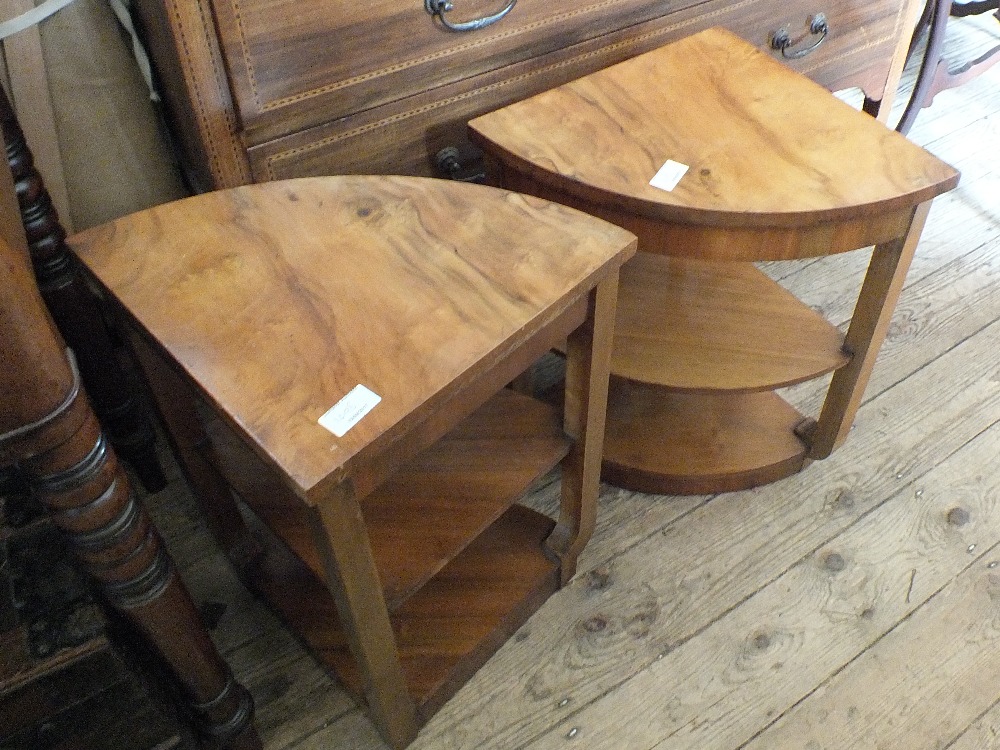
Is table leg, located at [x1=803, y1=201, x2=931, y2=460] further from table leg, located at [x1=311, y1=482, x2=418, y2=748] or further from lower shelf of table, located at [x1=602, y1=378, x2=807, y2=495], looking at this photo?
table leg, located at [x1=311, y1=482, x2=418, y2=748]

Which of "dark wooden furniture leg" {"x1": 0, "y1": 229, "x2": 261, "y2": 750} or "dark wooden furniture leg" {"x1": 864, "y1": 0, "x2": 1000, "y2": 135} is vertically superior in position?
"dark wooden furniture leg" {"x1": 0, "y1": 229, "x2": 261, "y2": 750}

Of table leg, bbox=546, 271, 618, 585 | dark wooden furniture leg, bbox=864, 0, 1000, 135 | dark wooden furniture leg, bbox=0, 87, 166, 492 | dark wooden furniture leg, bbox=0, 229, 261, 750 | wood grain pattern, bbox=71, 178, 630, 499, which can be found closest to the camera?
dark wooden furniture leg, bbox=0, 229, 261, 750

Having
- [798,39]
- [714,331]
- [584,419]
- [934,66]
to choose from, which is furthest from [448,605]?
[934,66]

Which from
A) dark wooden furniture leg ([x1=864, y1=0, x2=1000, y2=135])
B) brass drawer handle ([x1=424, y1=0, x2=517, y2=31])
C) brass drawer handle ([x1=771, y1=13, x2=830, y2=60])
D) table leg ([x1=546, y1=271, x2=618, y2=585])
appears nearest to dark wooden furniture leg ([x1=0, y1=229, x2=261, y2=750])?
table leg ([x1=546, y1=271, x2=618, y2=585])

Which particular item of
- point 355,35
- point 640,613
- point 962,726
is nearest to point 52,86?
point 355,35

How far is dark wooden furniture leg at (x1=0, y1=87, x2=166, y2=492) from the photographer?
976 mm

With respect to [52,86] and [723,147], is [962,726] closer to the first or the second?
[723,147]

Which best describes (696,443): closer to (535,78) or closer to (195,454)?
(535,78)

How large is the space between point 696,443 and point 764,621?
29cm

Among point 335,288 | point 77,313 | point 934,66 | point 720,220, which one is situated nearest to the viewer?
point 335,288

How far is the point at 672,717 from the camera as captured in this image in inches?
41.8

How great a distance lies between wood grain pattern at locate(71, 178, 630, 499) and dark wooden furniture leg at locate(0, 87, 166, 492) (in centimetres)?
24

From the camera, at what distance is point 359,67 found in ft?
3.22

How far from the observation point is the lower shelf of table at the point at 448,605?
1035 mm
